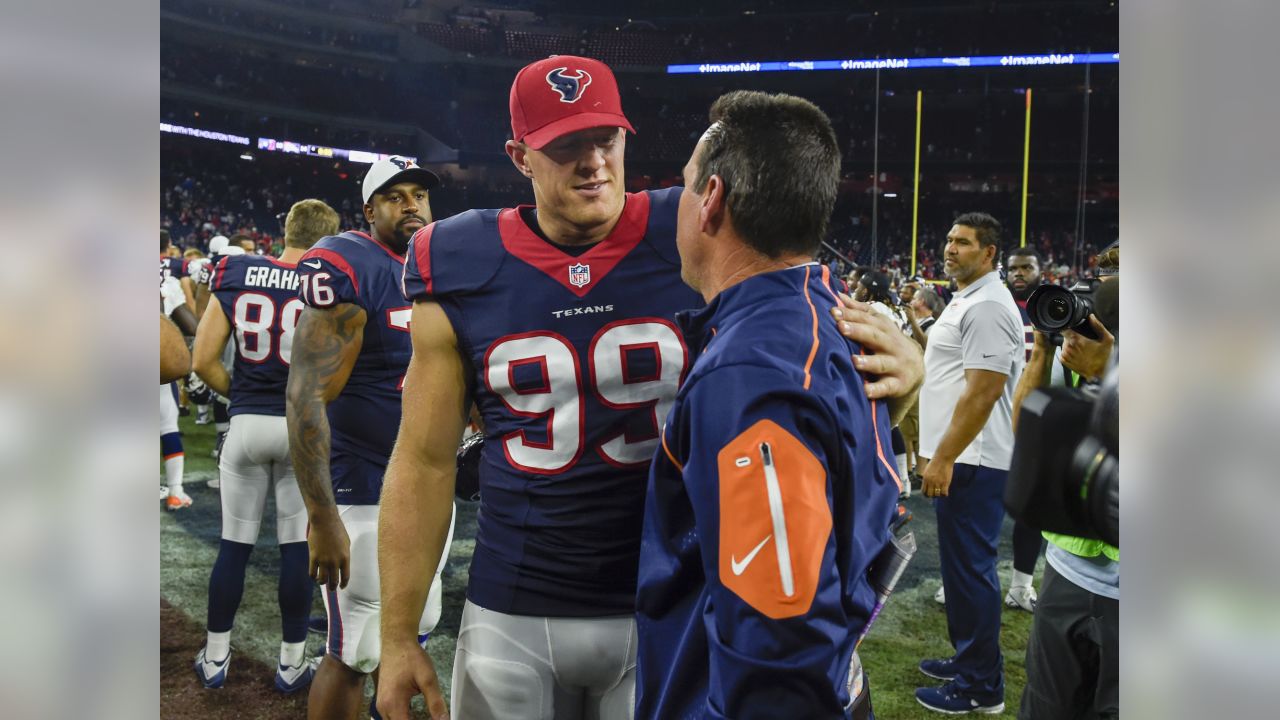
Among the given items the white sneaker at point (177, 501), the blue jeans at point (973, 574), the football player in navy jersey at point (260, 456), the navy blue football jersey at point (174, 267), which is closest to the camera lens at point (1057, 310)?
the blue jeans at point (973, 574)

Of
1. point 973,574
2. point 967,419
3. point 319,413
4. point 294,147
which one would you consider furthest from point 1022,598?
point 294,147

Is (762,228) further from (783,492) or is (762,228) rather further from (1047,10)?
(1047,10)

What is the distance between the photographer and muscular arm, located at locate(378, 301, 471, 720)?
161 centimetres

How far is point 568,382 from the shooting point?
157cm

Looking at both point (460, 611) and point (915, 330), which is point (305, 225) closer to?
point (460, 611)

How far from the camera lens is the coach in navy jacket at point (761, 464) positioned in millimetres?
991

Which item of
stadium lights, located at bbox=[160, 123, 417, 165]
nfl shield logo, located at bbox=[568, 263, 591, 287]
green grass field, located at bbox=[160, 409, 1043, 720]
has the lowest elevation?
green grass field, located at bbox=[160, 409, 1043, 720]

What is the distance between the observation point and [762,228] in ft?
3.89

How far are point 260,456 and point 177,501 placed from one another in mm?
2704

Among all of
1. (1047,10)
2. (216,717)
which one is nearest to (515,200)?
(1047,10)

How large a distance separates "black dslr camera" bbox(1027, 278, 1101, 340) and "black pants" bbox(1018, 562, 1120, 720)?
622 millimetres

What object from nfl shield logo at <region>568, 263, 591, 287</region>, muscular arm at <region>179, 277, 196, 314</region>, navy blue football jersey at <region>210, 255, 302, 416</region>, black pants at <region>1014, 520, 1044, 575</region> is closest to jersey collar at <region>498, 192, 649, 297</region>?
nfl shield logo at <region>568, 263, 591, 287</region>

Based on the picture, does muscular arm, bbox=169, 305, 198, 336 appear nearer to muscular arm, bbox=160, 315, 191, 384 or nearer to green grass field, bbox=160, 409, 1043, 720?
green grass field, bbox=160, 409, 1043, 720

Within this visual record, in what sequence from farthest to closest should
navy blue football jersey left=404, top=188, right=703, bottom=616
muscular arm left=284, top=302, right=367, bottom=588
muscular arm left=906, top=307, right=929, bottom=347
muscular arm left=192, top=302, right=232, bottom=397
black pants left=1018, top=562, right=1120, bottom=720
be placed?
muscular arm left=906, top=307, right=929, bottom=347 → muscular arm left=192, top=302, right=232, bottom=397 → muscular arm left=284, top=302, right=367, bottom=588 → black pants left=1018, top=562, right=1120, bottom=720 → navy blue football jersey left=404, top=188, right=703, bottom=616
